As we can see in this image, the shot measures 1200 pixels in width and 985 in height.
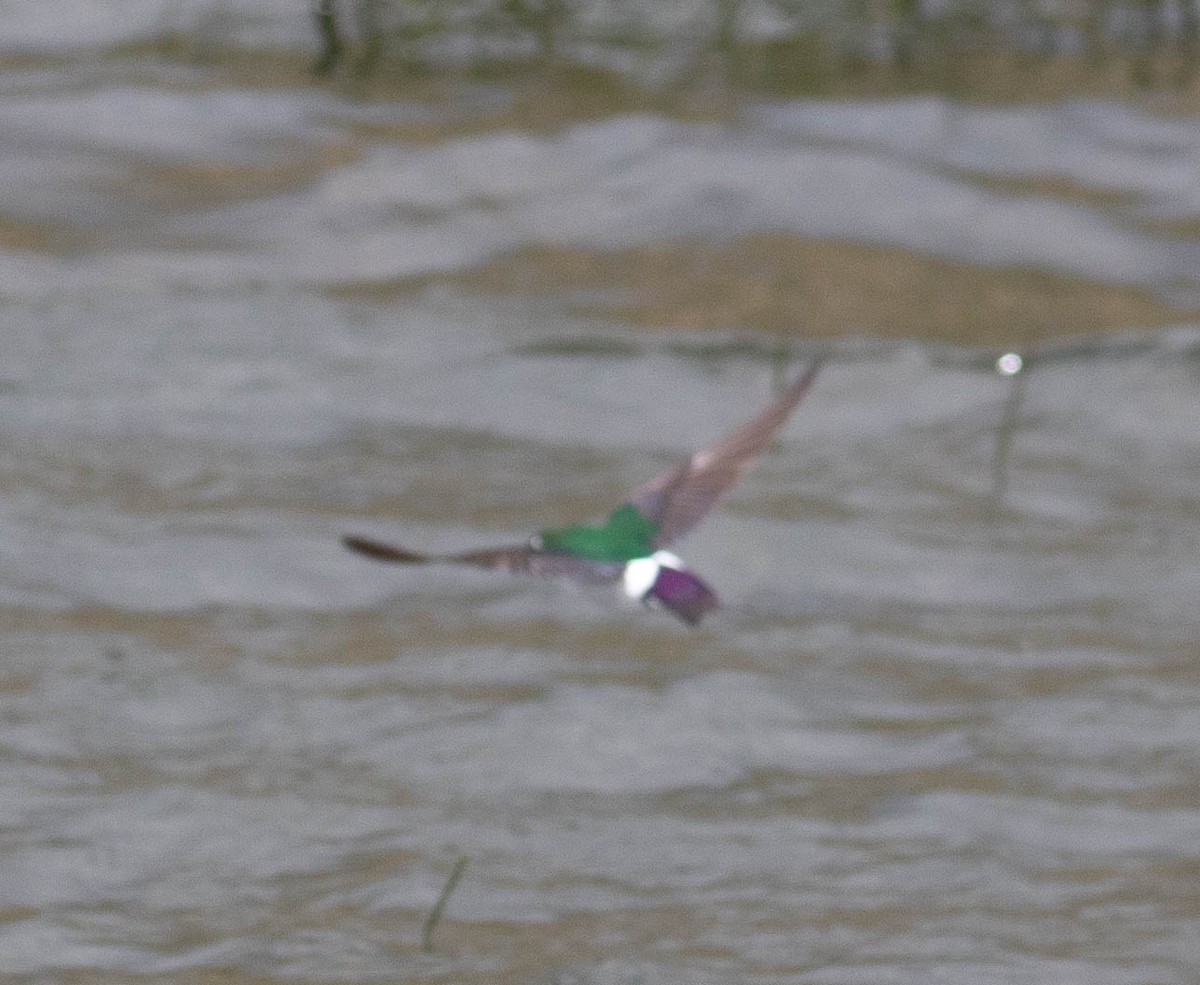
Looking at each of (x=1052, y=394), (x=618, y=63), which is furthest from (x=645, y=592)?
(x=618, y=63)

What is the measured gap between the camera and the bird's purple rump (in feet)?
7.37

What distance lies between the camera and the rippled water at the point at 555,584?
130 inches

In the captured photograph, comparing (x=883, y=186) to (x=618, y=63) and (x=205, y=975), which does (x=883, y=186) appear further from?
(x=205, y=975)

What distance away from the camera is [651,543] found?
8.18 ft

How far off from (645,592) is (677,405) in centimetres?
375

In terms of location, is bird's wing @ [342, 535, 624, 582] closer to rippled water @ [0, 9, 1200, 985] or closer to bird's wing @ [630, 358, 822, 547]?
bird's wing @ [630, 358, 822, 547]

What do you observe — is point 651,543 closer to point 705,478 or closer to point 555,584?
point 705,478

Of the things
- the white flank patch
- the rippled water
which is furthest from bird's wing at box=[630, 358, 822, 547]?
the rippled water

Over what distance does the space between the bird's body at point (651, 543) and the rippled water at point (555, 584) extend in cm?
70

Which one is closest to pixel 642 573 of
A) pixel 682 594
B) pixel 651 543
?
pixel 682 594

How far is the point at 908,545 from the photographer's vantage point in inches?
197

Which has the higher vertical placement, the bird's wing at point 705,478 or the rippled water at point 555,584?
the bird's wing at point 705,478

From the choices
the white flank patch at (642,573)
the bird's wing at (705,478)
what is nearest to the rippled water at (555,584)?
the bird's wing at (705,478)

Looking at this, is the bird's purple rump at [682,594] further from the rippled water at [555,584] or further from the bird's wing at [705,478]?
the rippled water at [555,584]
